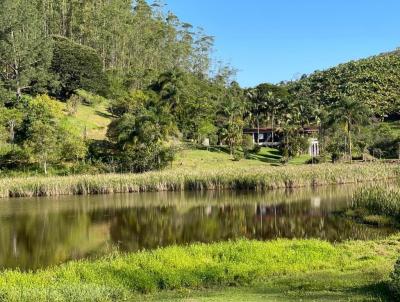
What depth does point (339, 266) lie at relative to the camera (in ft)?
57.1

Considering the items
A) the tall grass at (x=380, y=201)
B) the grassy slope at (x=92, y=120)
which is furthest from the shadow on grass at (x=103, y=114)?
the tall grass at (x=380, y=201)

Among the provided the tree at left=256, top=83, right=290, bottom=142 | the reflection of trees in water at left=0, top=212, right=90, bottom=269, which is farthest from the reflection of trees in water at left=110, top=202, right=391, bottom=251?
the tree at left=256, top=83, right=290, bottom=142

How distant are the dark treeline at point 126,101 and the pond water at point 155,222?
20.2m

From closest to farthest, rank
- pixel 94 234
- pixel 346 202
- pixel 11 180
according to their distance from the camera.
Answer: pixel 94 234
pixel 346 202
pixel 11 180

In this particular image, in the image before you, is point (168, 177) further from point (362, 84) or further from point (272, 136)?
point (362, 84)

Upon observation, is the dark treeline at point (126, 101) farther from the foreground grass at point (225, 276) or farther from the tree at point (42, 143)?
the foreground grass at point (225, 276)

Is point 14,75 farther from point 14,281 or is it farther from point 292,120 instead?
point 14,281

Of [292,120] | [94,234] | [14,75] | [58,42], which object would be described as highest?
[58,42]

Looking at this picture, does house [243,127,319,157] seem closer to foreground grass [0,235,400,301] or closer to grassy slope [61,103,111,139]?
grassy slope [61,103,111,139]

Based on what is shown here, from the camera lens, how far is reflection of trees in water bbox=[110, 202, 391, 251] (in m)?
26.1

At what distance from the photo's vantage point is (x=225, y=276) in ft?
52.7

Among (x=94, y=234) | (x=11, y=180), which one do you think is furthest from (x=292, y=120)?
(x=94, y=234)

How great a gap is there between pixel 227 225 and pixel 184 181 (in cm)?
2223

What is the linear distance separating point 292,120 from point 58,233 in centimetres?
6984
